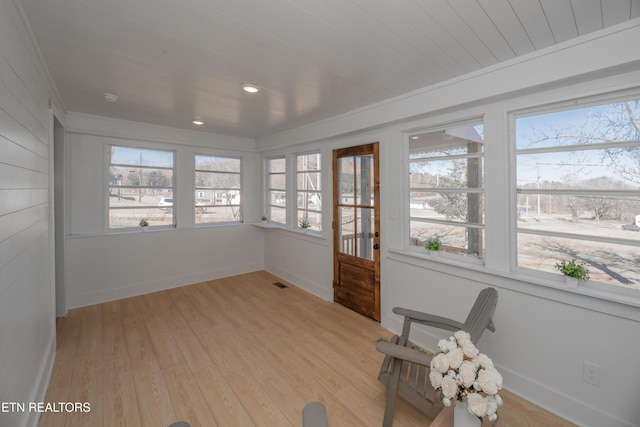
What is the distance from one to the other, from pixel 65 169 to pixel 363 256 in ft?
13.1

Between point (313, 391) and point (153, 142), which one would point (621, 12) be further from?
point (153, 142)

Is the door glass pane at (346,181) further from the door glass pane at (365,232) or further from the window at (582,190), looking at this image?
the window at (582,190)

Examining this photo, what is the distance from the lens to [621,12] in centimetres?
148

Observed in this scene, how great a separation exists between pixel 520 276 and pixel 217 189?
4550mm

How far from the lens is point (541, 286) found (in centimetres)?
201

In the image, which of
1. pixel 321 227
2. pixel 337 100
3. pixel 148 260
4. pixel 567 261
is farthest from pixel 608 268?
pixel 148 260

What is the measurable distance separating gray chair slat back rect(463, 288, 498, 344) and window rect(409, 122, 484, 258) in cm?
67

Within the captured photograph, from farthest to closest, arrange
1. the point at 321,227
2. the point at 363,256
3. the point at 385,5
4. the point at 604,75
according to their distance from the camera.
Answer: the point at 321,227
the point at 363,256
the point at 604,75
the point at 385,5

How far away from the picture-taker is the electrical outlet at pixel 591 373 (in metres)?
1.80

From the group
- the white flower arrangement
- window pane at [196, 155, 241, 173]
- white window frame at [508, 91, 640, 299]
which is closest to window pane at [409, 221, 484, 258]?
white window frame at [508, 91, 640, 299]

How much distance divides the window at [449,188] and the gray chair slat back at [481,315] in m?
0.67

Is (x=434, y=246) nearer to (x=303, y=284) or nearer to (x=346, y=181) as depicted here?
(x=346, y=181)

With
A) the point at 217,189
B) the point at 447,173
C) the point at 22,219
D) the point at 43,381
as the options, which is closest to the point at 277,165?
the point at 217,189

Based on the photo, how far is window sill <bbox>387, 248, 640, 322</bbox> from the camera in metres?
1.72
